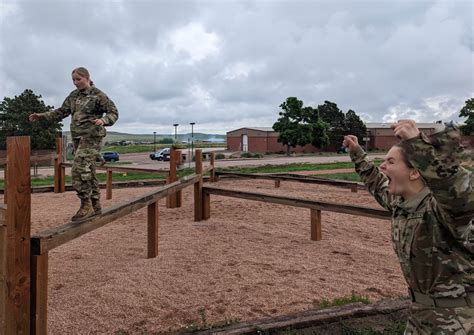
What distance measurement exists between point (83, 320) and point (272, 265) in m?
2.02

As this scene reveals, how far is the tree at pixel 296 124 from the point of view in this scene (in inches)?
1650

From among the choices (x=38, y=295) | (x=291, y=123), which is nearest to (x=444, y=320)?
(x=38, y=295)

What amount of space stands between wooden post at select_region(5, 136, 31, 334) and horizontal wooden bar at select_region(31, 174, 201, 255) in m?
0.09

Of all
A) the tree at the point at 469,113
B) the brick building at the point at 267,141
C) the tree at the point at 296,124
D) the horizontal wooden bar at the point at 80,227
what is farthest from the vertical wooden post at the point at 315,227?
the tree at the point at 469,113

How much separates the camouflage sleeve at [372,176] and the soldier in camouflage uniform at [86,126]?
213 cm

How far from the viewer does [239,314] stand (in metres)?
3.26

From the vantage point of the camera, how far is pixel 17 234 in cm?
239

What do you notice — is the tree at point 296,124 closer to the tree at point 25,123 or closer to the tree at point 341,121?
the tree at point 341,121

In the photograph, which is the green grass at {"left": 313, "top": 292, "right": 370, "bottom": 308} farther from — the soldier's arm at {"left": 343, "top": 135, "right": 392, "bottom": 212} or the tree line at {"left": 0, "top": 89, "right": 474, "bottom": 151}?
the tree line at {"left": 0, "top": 89, "right": 474, "bottom": 151}

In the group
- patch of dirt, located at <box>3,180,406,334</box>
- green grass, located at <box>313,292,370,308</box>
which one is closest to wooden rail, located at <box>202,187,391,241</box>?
patch of dirt, located at <box>3,180,406,334</box>

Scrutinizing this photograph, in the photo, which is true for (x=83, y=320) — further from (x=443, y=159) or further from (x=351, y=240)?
(x=351, y=240)

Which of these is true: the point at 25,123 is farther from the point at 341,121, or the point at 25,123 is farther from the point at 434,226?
the point at 434,226

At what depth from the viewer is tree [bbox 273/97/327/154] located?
4191 cm

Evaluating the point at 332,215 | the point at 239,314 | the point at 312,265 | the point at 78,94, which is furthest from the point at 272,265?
the point at 332,215
